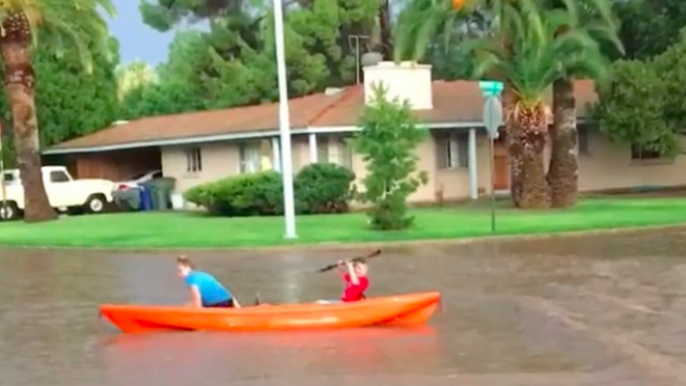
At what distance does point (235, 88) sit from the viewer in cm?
5572

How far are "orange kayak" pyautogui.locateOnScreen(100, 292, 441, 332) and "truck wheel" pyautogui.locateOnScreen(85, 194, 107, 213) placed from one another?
100 feet

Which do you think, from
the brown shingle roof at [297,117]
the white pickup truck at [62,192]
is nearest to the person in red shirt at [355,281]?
the brown shingle roof at [297,117]

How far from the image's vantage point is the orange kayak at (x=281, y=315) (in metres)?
13.6

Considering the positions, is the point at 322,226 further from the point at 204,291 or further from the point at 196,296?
the point at 196,296

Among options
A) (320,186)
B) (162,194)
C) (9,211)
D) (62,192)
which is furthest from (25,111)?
(320,186)

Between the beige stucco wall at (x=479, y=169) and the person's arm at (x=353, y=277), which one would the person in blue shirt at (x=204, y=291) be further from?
the beige stucco wall at (x=479, y=169)

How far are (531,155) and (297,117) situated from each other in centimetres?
886

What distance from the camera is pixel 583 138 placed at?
4466 centimetres

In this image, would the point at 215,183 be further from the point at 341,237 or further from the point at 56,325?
the point at 56,325

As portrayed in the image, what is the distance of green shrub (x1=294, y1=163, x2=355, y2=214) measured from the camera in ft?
121

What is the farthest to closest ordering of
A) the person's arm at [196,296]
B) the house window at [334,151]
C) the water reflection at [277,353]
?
1. the house window at [334,151]
2. the person's arm at [196,296]
3. the water reflection at [277,353]

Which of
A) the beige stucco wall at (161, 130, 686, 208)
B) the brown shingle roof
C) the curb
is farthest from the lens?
the beige stucco wall at (161, 130, 686, 208)

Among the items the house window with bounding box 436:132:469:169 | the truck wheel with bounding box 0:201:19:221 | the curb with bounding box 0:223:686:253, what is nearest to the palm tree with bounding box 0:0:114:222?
the truck wheel with bounding box 0:201:19:221

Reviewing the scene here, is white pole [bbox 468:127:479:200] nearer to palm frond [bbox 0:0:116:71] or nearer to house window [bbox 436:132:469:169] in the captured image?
house window [bbox 436:132:469:169]
